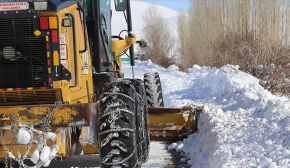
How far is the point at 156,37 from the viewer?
59.2m

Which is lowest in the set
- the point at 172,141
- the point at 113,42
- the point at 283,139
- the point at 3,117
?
the point at 172,141

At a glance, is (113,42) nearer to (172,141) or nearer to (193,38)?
(172,141)

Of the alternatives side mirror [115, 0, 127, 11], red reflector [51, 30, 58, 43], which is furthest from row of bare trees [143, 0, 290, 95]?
red reflector [51, 30, 58, 43]

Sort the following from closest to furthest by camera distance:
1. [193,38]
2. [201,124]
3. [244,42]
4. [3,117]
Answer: [3,117], [201,124], [244,42], [193,38]

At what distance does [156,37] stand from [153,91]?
157ft

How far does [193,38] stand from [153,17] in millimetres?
20030

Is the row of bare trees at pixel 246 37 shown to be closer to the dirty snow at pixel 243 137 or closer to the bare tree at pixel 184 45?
the bare tree at pixel 184 45

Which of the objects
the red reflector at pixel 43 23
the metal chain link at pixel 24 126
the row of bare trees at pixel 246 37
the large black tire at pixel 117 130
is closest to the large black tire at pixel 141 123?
the large black tire at pixel 117 130

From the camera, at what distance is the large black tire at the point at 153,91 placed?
37.9 ft

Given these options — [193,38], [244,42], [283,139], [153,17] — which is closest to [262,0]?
[244,42]

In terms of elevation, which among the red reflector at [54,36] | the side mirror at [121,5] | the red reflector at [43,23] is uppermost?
the side mirror at [121,5]

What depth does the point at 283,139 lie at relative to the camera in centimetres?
686

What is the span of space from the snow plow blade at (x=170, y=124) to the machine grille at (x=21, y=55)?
13.4 ft

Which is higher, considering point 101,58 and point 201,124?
point 101,58
